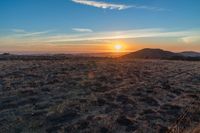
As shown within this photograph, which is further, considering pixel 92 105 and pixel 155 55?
pixel 155 55

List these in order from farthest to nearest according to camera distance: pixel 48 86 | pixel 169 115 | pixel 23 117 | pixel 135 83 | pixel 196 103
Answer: pixel 135 83
pixel 48 86
pixel 196 103
pixel 169 115
pixel 23 117

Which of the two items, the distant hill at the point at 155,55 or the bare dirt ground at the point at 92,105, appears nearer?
the bare dirt ground at the point at 92,105

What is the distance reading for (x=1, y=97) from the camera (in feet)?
51.9

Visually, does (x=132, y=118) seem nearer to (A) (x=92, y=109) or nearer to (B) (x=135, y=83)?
(A) (x=92, y=109)

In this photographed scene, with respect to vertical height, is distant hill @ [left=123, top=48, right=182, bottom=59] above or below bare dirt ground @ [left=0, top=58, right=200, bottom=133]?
above

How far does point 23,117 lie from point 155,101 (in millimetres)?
6964

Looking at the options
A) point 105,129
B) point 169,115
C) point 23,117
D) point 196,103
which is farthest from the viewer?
point 196,103

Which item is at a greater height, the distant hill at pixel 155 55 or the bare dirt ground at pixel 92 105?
the distant hill at pixel 155 55

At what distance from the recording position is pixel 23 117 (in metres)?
12.5

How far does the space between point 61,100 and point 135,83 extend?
7660 mm

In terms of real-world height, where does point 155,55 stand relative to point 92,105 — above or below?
above

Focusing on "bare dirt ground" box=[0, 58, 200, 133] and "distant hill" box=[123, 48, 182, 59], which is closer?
"bare dirt ground" box=[0, 58, 200, 133]

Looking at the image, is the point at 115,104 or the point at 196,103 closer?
the point at 115,104

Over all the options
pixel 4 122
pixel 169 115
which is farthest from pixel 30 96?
pixel 169 115
